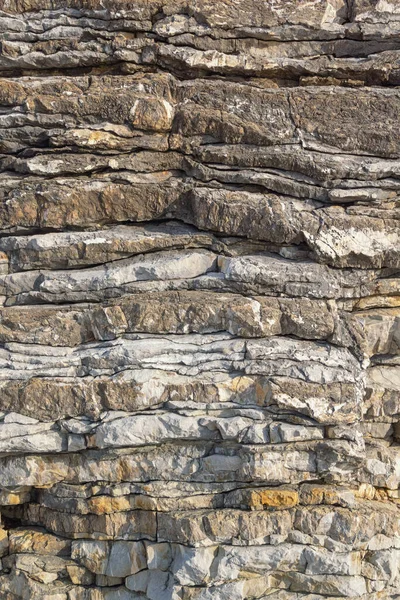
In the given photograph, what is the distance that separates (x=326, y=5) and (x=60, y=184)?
442 cm

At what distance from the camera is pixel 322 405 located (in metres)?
7.66

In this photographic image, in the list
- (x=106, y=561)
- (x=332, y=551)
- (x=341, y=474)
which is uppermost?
(x=341, y=474)

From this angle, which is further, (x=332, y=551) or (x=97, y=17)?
(x=97, y=17)

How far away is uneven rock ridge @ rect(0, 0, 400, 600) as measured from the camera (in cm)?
772

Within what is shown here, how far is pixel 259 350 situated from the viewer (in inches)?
310

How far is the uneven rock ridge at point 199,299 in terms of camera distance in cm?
772

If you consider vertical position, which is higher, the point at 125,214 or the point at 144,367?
the point at 125,214

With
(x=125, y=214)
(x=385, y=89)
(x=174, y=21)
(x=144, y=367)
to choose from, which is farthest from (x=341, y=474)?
(x=174, y=21)

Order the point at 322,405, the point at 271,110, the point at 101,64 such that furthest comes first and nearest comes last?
1. the point at 101,64
2. the point at 271,110
3. the point at 322,405

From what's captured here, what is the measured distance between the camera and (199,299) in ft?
26.5

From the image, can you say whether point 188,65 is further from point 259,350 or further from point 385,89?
point 259,350

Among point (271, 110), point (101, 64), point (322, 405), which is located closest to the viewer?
point (322, 405)

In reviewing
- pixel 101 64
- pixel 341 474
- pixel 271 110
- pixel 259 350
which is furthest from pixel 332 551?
pixel 101 64

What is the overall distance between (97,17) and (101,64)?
612mm
